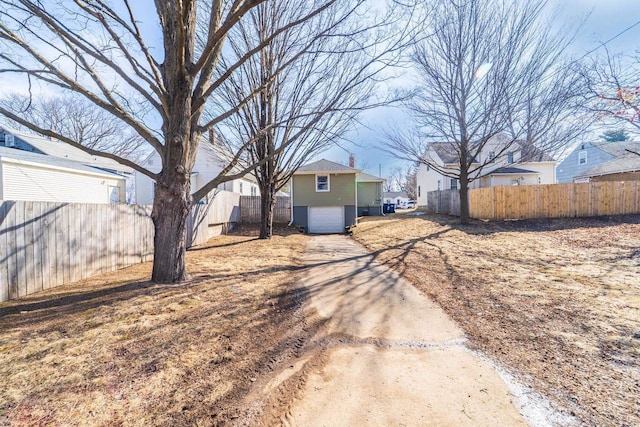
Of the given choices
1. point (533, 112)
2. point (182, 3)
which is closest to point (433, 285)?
point (182, 3)

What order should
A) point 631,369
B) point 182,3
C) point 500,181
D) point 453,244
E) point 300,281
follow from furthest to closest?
point 500,181 < point 453,244 < point 300,281 < point 182,3 < point 631,369

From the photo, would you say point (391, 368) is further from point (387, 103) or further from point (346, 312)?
point (387, 103)

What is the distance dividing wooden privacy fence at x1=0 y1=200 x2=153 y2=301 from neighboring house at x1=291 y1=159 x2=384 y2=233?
10462 millimetres

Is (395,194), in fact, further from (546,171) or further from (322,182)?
(322,182)

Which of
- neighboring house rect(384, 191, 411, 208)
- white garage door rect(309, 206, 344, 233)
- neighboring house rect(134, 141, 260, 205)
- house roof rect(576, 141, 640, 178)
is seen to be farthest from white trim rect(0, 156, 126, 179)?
neighboring house rect(384, 191, 411, 208)

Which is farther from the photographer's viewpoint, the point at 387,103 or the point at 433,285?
the point at 387,103

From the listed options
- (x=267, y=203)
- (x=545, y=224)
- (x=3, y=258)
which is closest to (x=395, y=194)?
(x=545, y=224)

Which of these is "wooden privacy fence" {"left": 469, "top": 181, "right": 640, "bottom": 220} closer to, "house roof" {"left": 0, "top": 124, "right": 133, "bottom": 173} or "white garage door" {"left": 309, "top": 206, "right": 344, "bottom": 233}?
"white garage door" {"left": 309, "top": 206, "right": 344, "bottom": 233}

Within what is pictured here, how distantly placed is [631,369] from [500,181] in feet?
73.3

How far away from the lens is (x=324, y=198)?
656 inches

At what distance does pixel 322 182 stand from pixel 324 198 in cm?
103

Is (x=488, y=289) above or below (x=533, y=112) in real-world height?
below

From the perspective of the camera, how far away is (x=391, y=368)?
2.61m

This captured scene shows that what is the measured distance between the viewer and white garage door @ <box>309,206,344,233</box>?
1681cm
